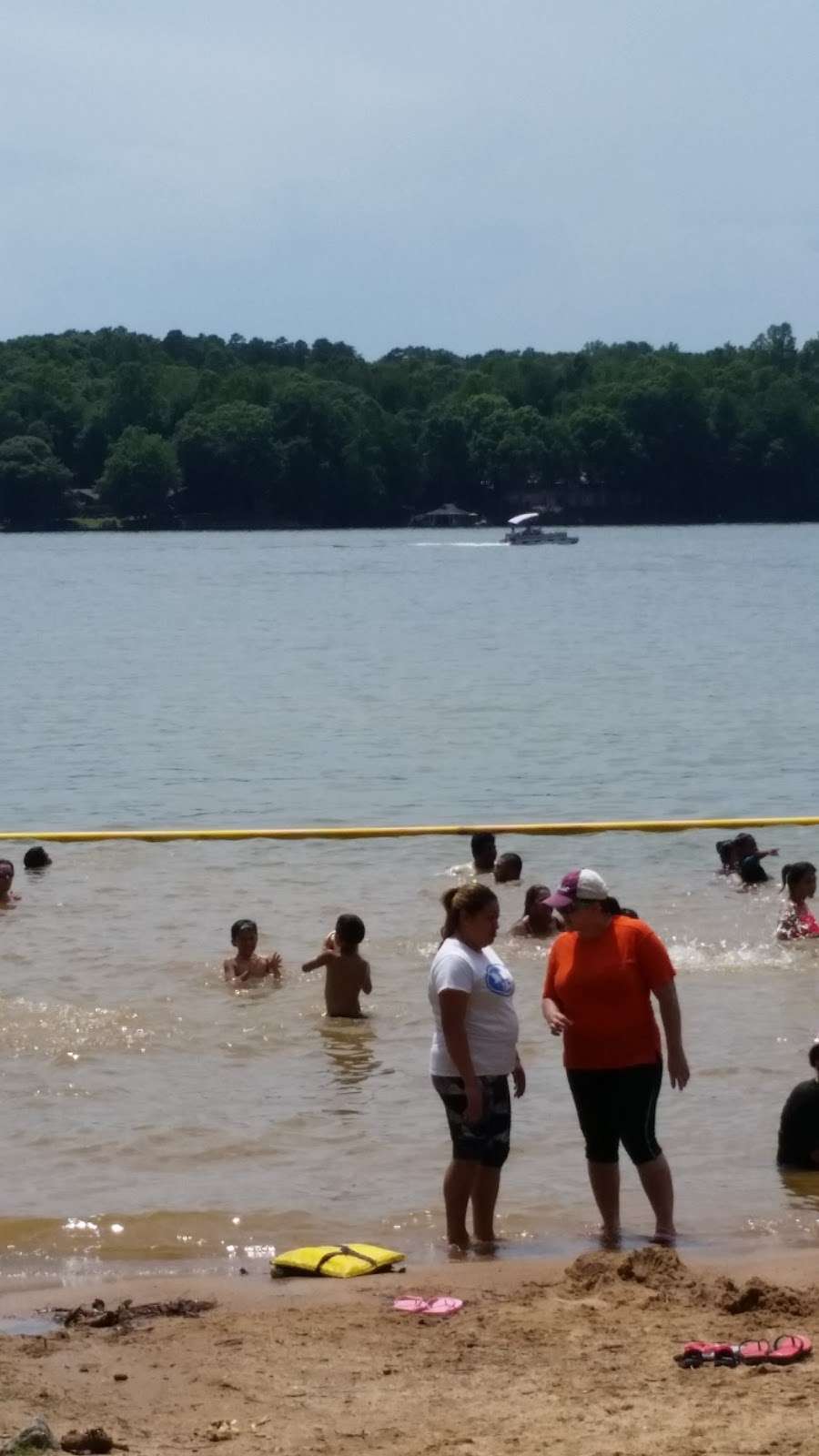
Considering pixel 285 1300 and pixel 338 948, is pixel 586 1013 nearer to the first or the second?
pixel 285 1300

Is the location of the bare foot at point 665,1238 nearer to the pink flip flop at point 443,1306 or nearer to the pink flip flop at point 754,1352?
the pink flip flop at point 443,1306

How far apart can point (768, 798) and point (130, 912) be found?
9.58 metres

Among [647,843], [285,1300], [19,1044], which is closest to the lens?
[285,1300]

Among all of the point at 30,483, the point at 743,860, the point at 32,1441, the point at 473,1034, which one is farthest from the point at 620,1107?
the point at 30,483

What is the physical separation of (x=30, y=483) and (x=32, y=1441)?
125 metres

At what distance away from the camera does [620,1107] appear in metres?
7.54

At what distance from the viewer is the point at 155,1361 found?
255 inches

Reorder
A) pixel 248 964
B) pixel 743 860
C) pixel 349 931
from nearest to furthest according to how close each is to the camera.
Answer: pixel 349 931 < pixel 248 964 < pixel 743 860

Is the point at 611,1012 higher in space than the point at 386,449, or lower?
lower

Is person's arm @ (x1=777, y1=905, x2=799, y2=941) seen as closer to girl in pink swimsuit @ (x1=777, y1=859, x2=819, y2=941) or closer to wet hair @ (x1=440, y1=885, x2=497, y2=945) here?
girl in pink swimsuit @ (x1=777, y1=859, x2=819, y2=941)

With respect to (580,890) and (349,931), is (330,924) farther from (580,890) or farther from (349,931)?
(580,890)

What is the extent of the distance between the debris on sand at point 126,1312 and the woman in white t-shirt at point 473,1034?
3.56 feet

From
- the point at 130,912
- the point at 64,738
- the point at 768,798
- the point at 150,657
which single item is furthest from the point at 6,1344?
the point at 150,657

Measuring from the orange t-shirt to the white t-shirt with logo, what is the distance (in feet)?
0.63
